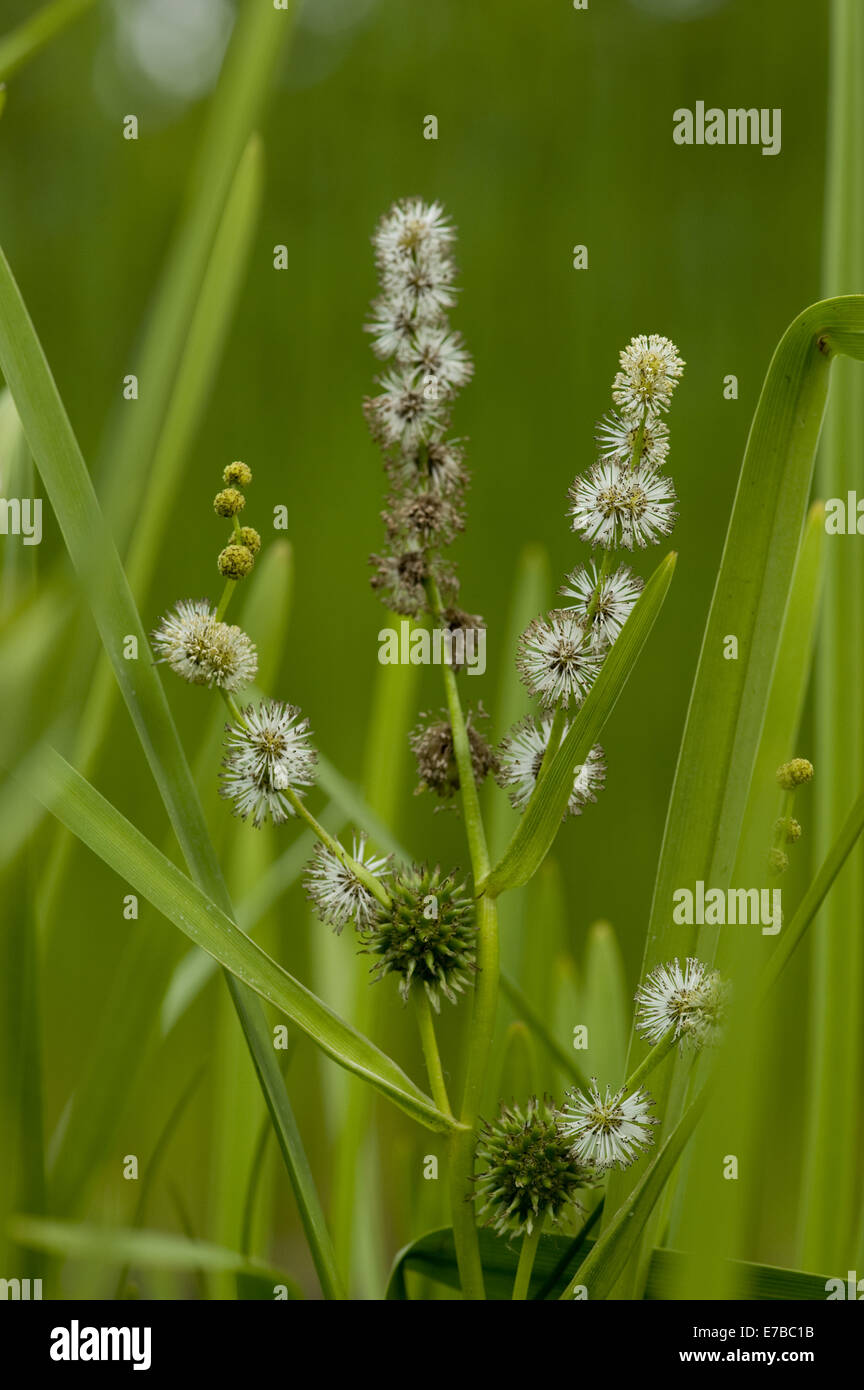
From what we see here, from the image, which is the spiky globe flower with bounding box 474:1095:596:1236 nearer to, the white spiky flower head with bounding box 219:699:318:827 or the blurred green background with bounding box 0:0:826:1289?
the white spiky flower head with bounding box 219:699:318:827

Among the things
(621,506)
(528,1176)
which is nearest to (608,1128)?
(528,1176)

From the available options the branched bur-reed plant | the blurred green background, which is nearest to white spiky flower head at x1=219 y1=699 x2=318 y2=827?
the branched bur-reed plant

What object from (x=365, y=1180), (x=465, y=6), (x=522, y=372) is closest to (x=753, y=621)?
(x=365, y=1180)

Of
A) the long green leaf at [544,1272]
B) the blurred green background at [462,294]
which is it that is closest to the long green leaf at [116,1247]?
the long green leaf at [544,1272]

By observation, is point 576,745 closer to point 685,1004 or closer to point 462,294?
point 685,1004
